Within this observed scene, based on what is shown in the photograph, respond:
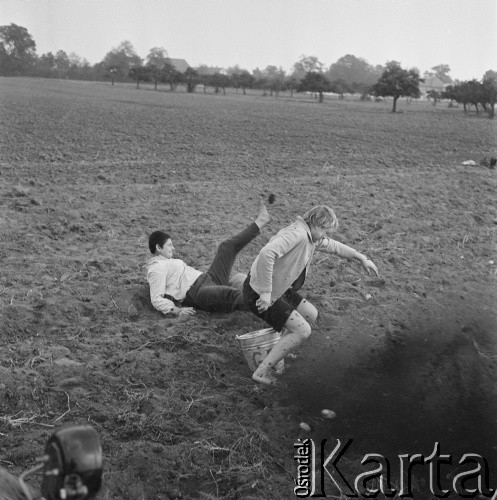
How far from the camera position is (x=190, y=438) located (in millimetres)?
3480

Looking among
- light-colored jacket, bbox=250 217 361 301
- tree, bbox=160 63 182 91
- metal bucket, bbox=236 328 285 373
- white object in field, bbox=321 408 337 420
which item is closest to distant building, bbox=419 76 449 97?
tree, bbox=160 63 182 91

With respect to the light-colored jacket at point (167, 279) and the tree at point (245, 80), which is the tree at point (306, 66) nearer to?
the tree at point (245, 80)

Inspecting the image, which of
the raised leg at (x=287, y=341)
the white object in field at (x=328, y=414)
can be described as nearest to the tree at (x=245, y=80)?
the raised leg at (x=287, y=341)

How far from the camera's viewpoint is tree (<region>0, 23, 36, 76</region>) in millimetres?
12664

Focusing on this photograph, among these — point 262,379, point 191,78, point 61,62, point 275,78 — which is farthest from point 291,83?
point 262,379

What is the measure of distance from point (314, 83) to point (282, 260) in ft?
72.6

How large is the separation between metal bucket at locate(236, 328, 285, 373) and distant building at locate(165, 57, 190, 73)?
18.4 m

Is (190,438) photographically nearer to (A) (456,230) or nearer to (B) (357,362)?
(B) (357,362)

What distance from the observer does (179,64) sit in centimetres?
2298

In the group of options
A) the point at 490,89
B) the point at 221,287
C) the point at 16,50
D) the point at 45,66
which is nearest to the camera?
the point at 221,287

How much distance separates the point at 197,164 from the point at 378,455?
828 cm

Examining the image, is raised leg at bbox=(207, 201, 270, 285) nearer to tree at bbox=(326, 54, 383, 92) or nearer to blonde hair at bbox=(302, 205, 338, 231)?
blonde hair at bbox=(302, 205, 338, 231)

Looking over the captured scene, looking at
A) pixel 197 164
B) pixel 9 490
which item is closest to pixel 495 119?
pixel 197 164

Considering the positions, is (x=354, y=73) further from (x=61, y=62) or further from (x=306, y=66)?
(x=61, y=62)
